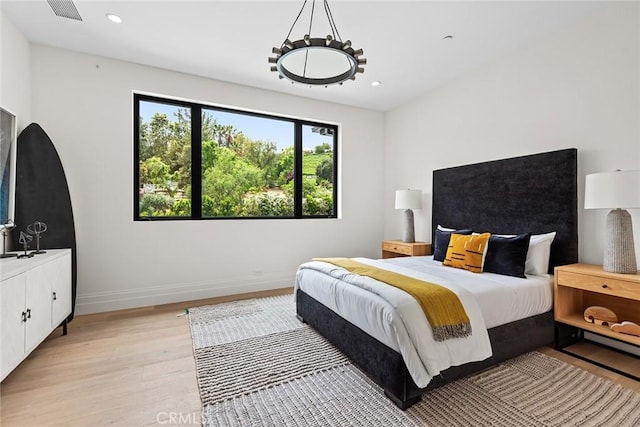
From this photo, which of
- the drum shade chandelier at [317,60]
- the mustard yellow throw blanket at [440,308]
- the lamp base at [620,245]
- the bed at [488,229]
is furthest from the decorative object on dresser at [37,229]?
the lamp base at [620,245]

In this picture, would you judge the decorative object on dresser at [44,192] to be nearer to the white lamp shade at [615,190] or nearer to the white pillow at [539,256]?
the white pillow at [539,256]

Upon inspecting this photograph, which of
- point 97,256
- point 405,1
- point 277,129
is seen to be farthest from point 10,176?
point 405,1

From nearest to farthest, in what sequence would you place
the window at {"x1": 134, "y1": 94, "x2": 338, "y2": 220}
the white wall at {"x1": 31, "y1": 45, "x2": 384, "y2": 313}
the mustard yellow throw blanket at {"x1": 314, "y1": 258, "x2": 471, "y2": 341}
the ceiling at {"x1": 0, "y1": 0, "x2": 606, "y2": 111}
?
the mustard yellow throw blanket at {"x1": 314, "y1": 258, "x2": 471, "y2": 341}
the ceiling at {"x1": 0, "y1": 0, "x2": 606, "y2": 111}
the white wall at {"x1": 31, "y1": 45, "x2": 384, "y2": 313}
the window at {"x1": 134, "y1": 94, "x2": 338, "y2": 220}

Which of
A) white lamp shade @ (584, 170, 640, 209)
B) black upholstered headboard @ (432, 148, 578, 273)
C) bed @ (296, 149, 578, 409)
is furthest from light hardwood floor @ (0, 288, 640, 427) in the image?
white lamp shade @ (584, 170, 640, 209)

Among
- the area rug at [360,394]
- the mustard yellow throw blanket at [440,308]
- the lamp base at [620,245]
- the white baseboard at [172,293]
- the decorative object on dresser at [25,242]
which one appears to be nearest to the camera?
the area rug at [360,394]

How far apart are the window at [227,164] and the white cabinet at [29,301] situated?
3.68ft

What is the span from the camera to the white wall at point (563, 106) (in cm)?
241

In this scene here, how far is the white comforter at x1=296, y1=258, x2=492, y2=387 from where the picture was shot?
1680mm

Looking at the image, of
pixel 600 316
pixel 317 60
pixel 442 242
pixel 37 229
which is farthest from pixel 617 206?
pixel 37 229

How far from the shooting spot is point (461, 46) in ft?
10.1

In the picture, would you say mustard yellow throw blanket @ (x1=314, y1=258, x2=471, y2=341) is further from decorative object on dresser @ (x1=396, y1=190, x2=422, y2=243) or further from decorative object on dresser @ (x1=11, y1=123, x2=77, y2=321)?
decorative object on dresser @ (x1=11, y1=123, x2=77, y2=321)

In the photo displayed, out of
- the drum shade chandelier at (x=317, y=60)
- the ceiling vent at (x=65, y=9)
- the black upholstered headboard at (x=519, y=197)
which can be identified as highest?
the ceiling vent at (x=65, y=9)

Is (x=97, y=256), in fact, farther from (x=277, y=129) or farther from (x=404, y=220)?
(x=404, y=220)

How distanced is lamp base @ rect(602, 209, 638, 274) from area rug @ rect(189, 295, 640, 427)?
31.8 inches
